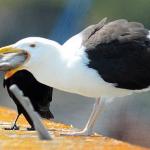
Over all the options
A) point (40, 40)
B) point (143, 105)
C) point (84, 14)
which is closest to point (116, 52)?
point (40, 40)

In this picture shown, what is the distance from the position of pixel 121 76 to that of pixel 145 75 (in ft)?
0.42

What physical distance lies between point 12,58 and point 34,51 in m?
0.10

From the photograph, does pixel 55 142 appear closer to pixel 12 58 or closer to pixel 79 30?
pixel 12 58

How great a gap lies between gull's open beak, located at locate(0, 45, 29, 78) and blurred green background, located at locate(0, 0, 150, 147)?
2.77 meters

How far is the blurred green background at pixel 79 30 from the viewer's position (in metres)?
7.44

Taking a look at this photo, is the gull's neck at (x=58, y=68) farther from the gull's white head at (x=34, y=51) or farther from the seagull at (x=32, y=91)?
the seagull at (x=32, y=91)

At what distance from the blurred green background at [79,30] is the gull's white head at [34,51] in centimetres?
270

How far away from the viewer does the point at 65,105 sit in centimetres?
901

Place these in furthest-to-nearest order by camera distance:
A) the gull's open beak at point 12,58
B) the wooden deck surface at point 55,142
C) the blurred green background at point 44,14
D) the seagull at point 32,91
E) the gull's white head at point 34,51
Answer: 1. the blurred green background at point 44,14
2. the seagull at point 32,91
3. the gull's white head at point 34,51
4. the gull's open beak at point 12,58
5. the wooden deck surface at point 55,142

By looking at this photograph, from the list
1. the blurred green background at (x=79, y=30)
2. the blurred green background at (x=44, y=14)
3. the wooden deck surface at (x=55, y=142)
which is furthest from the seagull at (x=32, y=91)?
the blurred green background at (x=44, y=14)

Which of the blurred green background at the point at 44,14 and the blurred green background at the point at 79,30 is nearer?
the blurred green background at the point at 79,30

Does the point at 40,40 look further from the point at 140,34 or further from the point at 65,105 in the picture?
the point at 65,105

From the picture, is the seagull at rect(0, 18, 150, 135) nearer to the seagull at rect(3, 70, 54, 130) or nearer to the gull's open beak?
the gull's open beak

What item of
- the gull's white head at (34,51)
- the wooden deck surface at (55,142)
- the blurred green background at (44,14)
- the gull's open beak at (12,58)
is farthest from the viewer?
the blurred green background at (44,14)
